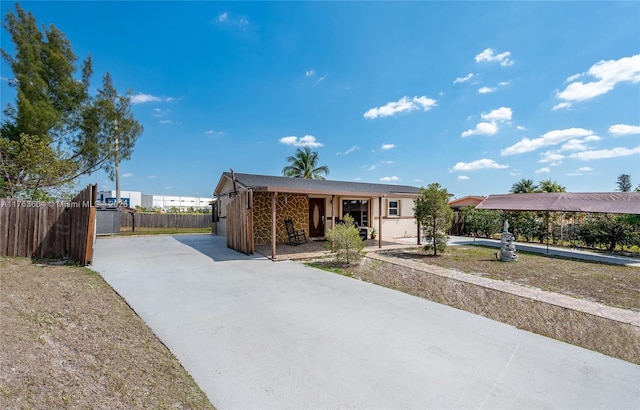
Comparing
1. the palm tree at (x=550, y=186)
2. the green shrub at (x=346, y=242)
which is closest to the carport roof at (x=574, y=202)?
the green shrub at (x=346, y=242)

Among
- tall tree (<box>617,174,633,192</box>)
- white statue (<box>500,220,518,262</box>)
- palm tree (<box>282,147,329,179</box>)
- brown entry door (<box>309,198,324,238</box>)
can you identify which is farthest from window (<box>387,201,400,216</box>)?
tall tree (<box>617,174,633,192</box>)

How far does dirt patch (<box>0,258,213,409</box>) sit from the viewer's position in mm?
2008

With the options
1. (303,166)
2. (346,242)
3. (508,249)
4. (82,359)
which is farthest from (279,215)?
(303,166)

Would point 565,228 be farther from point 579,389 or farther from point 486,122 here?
point 579,389

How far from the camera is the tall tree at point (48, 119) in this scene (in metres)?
13.2

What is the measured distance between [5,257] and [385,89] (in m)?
15.2

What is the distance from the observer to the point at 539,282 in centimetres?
653

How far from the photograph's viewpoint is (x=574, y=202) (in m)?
11.6

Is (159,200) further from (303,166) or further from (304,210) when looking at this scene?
(304,210)

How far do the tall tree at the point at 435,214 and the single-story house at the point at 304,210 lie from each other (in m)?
1.64

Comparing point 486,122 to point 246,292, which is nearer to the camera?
point 246,292

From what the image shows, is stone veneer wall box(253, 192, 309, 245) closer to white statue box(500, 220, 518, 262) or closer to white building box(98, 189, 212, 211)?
white statue box(500, 220, 518, 262)

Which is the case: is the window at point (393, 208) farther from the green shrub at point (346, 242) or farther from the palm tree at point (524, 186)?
the palm tree at point (524, 186)

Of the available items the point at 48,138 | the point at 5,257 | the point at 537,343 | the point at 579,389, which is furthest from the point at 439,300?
the point at 48,138
